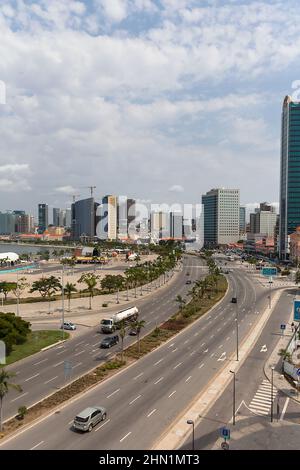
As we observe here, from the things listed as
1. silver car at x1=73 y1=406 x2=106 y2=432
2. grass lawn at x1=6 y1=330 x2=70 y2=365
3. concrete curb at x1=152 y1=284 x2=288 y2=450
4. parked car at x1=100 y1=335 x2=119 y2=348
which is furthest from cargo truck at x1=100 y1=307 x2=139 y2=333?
silver car at x1=73 y1=406 x2=106 y2=432

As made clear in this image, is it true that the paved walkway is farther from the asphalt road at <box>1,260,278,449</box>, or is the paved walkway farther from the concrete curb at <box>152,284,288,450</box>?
the asphalt road at <box>1,260,278,449</box>

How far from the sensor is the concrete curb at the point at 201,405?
34.3 meters

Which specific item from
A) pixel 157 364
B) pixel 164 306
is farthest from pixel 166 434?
pixel 164 306

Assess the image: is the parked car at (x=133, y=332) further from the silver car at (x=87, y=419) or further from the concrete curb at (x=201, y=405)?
the silver car at (x=87, y=419)

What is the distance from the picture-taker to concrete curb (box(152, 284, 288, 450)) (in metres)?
34.3

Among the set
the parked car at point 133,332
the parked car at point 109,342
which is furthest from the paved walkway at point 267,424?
the parked car at point 133,332

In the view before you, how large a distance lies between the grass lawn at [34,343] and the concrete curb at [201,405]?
28204 mm

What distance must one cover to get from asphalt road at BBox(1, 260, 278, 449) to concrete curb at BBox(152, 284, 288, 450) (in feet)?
2.33

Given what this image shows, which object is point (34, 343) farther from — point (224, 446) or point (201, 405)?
point (224, 446)

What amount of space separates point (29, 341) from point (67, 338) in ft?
21.2

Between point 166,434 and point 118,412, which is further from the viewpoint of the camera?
point 118,412
